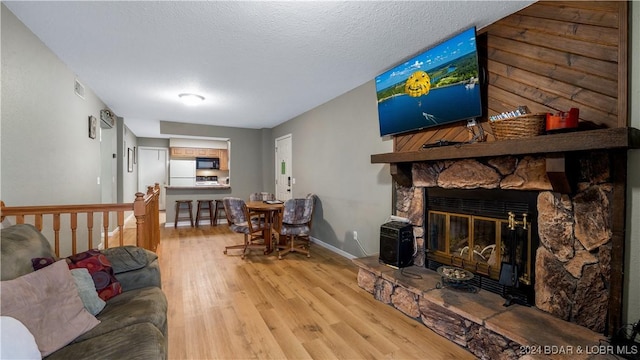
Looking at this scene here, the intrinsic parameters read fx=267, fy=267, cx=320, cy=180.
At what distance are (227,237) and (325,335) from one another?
3.68 meters

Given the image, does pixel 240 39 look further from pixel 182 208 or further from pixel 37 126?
pixel 182 208

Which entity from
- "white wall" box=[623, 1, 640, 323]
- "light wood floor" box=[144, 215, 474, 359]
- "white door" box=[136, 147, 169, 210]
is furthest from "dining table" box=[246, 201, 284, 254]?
"white door" box=[136, 147, 169, 210]

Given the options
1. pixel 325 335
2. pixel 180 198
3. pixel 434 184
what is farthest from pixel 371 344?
pixel 180 198

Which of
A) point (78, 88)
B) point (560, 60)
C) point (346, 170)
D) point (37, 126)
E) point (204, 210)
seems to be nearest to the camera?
point (560, 60)

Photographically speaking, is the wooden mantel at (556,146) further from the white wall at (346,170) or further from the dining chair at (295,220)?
the dining chair at (295,220)

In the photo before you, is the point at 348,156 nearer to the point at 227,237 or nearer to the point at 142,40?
the point at 142,40

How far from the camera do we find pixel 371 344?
197 cm

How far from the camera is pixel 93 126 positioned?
3.73m

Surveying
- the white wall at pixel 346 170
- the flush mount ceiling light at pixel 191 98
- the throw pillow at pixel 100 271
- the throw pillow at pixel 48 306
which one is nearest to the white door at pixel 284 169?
the white wall at pixel 346 170

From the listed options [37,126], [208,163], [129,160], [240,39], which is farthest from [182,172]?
[240,39]

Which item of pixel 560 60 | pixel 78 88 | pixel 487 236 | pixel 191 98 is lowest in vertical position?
pixel 487 236

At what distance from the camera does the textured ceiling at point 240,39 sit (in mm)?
1955

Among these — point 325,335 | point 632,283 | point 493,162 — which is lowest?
point 325,335

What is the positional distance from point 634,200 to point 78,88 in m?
5.23
